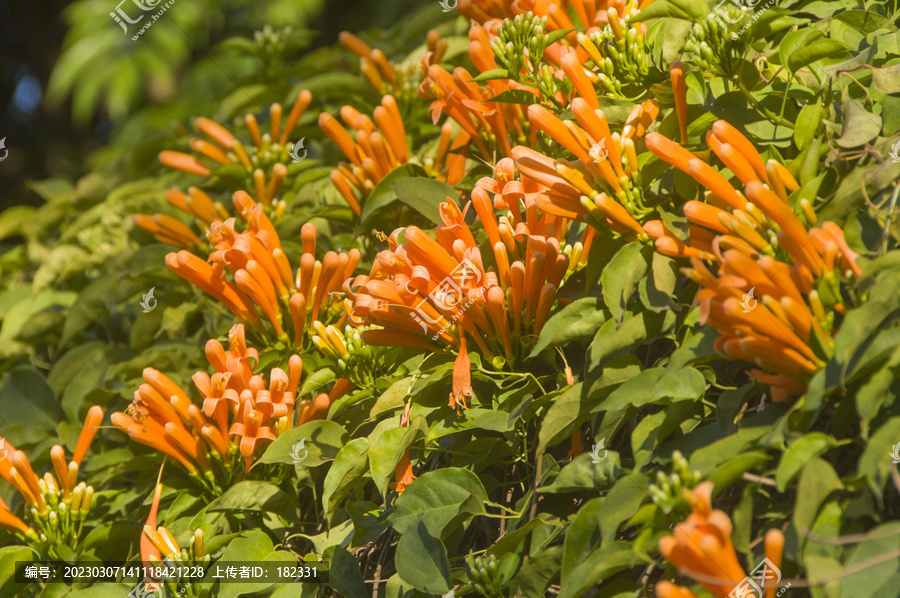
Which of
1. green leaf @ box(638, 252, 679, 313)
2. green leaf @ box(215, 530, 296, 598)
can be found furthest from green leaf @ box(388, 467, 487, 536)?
green leaf @ box(638, 252, 679, 313)

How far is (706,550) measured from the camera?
100 cm

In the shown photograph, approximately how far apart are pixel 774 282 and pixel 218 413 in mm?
1324

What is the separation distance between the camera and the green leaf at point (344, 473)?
1.57 metres

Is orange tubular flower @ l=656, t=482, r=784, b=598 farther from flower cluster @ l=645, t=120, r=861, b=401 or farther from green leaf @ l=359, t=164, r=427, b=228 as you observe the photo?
green leaf @ l=359, t=164, r=427, b=228

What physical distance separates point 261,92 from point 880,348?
2.73m

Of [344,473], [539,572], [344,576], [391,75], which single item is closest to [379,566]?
[344,576]

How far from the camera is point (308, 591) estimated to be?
1.65 m

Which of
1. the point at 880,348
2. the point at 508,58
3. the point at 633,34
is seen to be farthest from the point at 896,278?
the point at 508,58

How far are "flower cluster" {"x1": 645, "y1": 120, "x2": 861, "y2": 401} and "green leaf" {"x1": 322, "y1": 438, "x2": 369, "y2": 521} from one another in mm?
798

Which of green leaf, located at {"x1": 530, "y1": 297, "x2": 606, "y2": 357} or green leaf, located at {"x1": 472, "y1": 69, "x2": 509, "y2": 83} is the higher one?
green leaf, located at {"x1": 472, "y1": 69, "x2": 509, "y2": 83}

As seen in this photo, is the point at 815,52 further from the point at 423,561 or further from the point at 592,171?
the point at 423,561

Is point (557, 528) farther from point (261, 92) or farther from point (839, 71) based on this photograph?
point (261, 92)

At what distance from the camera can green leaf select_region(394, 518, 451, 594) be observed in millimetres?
1383

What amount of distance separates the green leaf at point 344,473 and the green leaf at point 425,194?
23.7 inches
